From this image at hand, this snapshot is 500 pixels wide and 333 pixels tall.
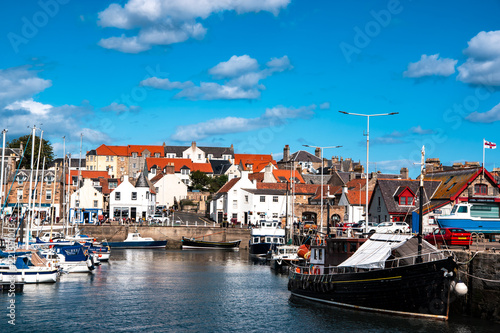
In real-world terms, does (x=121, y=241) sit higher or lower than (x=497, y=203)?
lower

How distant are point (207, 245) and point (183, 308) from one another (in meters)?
A: 50.5

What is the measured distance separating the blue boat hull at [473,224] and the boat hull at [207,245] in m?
49.4

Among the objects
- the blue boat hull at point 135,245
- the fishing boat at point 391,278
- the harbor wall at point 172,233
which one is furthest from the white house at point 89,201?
the fishing boat at point 391,278

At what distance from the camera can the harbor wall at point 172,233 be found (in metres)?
91.5

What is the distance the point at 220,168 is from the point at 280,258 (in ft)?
345

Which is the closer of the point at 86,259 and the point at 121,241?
the point at 86,259

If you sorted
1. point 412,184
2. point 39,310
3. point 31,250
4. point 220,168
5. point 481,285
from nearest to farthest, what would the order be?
1. point 481,285
2. point 39,310
3. point 31,250
4. point 412,184
5. point 220,168

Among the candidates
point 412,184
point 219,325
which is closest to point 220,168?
point 412,184

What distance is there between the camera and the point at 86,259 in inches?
2239

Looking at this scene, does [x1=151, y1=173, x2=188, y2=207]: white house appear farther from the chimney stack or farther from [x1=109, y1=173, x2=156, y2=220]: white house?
the chimney stack

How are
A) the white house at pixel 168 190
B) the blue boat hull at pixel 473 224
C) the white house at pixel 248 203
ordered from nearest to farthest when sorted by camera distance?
the blue boat hull at pixel 473 224, the white house at pixel 248 203, the white house at pixel 168 190

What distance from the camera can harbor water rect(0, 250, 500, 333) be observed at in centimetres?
3281

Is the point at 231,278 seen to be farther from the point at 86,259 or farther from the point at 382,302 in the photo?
the point at 382,302

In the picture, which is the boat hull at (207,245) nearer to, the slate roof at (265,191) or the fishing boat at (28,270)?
the slate roof at (265,191)
